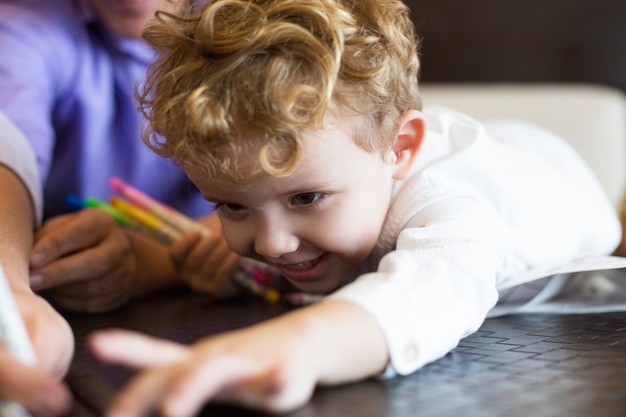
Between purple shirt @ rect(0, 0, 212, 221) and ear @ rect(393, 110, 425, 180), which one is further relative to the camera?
purple shirt @ rect(0, 0, 212, 221)

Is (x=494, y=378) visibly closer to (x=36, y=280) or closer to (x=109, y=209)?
(x=36, y=280)

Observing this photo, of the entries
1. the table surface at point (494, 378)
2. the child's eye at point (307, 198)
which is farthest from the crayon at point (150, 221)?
the child's eye at point (307, 198)

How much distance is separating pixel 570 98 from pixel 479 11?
278mm

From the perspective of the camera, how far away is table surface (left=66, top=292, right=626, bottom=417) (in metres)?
0.45

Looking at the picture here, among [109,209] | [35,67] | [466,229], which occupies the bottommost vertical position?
[109,209]

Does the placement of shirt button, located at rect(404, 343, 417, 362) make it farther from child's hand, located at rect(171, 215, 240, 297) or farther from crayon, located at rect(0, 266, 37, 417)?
child's hand, located at rect(171, 215, 240, 297)

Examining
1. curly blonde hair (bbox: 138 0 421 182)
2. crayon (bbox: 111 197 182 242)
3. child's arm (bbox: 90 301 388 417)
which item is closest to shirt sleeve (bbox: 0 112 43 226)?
crayon (bbox: 111 197 182 242)

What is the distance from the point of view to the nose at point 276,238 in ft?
2.06

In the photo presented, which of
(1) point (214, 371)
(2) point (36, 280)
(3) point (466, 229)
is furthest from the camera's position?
(2) point (36, 280)

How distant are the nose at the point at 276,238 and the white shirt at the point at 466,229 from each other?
9 cm

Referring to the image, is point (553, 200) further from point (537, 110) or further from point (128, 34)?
point (537, 110)

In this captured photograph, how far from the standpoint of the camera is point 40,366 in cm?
48

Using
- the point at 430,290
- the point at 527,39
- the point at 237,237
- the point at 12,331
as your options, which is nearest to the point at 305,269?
the point at 237,237

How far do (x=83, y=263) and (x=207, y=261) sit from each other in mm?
147
